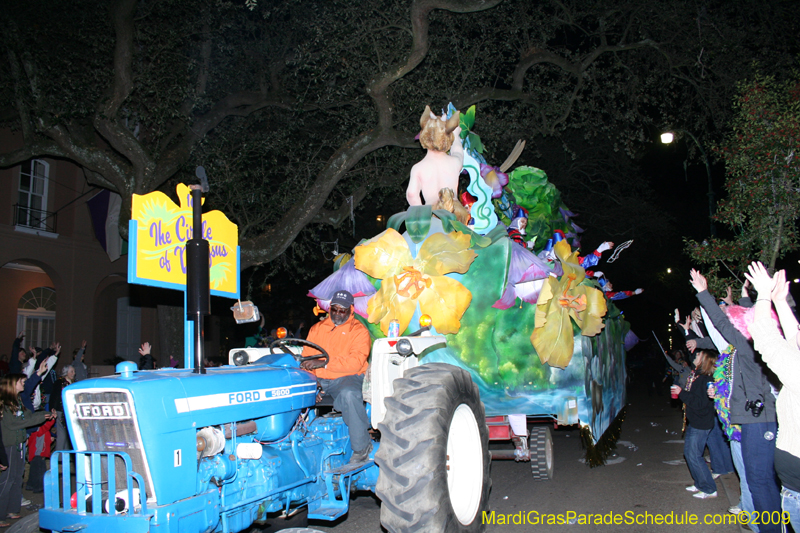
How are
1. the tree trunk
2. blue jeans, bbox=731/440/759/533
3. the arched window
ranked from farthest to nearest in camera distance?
the arched window, the tree trunk, blue jeans, bbox=731/440/759/533

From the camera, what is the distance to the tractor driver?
4949 mm

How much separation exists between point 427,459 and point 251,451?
1254mm

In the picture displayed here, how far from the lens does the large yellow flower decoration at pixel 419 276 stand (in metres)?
5.66

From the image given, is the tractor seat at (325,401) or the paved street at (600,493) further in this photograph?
the paved street at (600,493)

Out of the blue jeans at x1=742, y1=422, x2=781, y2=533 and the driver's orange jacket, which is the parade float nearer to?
the driver's orange jacket

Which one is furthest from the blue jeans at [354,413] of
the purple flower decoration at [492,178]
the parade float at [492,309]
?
the purple flower decoration at [492,178]

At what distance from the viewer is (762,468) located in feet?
15.0

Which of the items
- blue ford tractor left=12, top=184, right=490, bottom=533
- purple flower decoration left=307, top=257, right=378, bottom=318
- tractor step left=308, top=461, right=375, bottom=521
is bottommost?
tractor step left=308, top=461, right=375, bottom=521

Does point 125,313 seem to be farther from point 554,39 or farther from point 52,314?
point 554,39

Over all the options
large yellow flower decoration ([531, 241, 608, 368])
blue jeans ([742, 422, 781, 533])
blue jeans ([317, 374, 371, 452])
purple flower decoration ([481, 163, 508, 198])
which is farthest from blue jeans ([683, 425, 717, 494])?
blue jeans ([317, 374, 371, 452])

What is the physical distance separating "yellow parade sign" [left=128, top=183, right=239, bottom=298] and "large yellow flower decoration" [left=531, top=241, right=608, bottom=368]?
2989mm

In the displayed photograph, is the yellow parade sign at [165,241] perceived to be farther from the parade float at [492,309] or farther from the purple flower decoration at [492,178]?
the purple flower decoration at [492,178]

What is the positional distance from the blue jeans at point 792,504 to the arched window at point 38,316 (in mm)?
18254

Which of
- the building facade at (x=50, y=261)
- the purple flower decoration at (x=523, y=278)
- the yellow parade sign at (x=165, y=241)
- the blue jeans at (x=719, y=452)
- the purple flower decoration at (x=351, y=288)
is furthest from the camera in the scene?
the building facade at (x=50, y=261)
